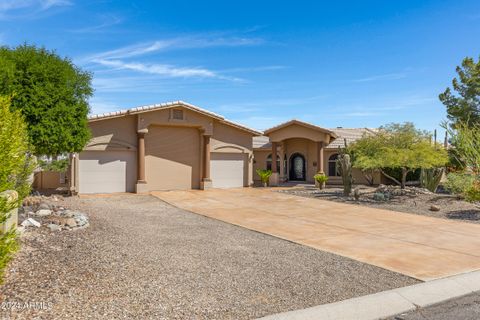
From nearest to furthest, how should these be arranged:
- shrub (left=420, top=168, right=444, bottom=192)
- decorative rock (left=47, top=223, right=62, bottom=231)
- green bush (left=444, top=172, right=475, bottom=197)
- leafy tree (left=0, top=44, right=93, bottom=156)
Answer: decorative rock (left=47, top=223, right=62, bottom=231) → leafy tree (left=0, top=44, right=93, bottom=156) → green bush (left=444, top=172, right=475, bottom=197) → shrub (left=420, top=168, right=444, bottom=192)

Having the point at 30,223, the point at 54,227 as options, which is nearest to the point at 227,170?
the point at 54,227

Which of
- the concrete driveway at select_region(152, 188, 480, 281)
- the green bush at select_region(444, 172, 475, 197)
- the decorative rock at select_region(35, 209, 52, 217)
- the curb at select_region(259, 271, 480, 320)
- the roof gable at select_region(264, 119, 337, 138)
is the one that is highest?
the roof gable at select_region(264, 119, 337, 138)

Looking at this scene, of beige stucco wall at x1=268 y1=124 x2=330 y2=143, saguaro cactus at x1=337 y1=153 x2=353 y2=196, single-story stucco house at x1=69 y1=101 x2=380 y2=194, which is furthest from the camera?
beige stucco wall at x1=268 y1=124 x2=330 y2=143

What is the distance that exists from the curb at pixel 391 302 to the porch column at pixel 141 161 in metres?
18.6

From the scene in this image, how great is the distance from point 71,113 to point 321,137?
17.6 m

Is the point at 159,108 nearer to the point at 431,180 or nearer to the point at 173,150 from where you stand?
the point at 173,150

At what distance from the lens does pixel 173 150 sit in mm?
25016

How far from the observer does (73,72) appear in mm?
17969

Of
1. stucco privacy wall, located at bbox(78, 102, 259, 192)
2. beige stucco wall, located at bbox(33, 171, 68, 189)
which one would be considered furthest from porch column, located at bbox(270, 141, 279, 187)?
beige stucco wall, located at bbox(33, 171, 68, 189)

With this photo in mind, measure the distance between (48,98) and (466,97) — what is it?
3036 centimetres

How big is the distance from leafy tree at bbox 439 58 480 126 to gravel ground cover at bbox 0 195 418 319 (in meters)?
26.8

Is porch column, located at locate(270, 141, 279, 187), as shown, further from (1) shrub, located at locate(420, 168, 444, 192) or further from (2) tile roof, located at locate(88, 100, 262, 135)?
(1) shrub, located at locate(420, 168, 444, 192)

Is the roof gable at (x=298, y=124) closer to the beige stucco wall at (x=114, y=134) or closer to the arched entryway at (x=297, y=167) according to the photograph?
the arched entryway at (x=297, y=167)

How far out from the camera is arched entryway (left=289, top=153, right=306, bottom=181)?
32.2 metres
